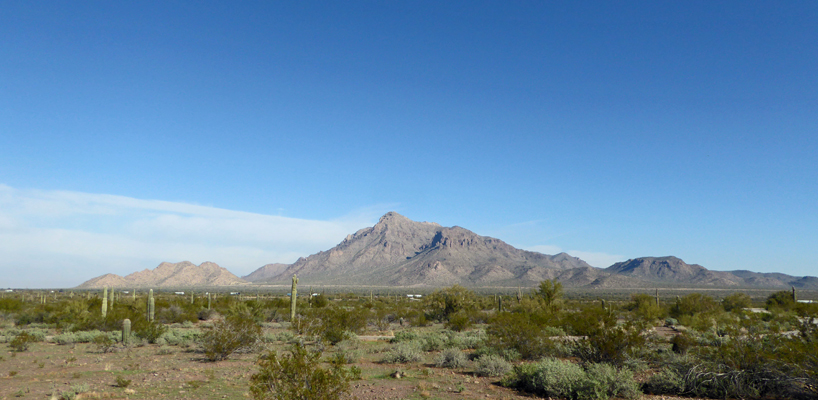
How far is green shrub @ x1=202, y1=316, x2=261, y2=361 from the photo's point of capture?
1647 centimetres

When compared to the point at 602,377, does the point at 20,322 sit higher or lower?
lower

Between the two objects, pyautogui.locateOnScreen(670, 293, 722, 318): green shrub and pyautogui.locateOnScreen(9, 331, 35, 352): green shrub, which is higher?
pyautogui.locateOnScreen(9, 331, 35, 352): green shrub

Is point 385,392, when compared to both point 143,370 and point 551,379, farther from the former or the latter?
point 143,370

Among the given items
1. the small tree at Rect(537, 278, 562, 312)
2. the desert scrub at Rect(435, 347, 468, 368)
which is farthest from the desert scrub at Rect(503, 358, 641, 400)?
the small tree at Rect(537, 278, 562, 312)

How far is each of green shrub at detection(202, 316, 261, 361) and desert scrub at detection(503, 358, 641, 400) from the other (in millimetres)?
10731

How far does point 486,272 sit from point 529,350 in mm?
157541

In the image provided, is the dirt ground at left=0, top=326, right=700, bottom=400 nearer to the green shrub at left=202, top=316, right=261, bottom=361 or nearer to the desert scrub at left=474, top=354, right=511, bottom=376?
the green shrub at left=202, top=316, right=261, bottom=361

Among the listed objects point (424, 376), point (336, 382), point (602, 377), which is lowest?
point (424, 376)

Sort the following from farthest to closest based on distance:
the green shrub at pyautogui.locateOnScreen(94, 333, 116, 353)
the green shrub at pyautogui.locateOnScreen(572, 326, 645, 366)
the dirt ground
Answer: the green shrub at pyautogui.locateOnScreen(94, 333, 116, 353) → the green shrub at pyautogui.locateOnScreen(572, 326, 645, 366) → the dirt ground

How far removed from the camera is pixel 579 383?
10.6m

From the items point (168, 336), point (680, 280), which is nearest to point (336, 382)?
point (168, 336)

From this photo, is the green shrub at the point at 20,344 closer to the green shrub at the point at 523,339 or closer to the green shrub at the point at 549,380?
the green shrub at the point at 523,339

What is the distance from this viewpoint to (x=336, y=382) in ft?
22.0

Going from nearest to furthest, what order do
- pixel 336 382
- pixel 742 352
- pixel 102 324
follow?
pixel 336 382, pixel 742 352, pixel 102 324
